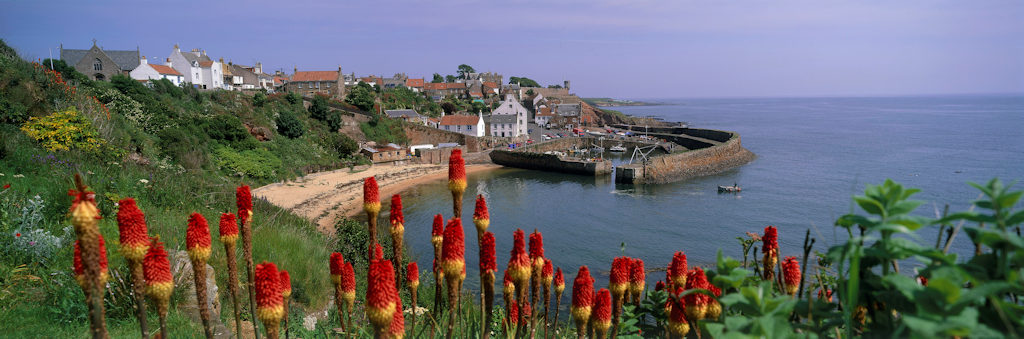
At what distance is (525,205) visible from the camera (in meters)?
44.0

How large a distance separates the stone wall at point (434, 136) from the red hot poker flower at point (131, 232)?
6737 centimetres

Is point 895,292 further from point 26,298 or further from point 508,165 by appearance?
point 508,165

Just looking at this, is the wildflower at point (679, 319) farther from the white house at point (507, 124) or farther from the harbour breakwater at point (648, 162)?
the white house at point (507, 124)

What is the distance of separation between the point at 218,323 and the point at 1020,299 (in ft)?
23.0

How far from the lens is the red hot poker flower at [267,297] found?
3111mm

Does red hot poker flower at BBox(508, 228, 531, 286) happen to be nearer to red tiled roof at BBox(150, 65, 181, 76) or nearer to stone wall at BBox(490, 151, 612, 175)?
stone wall at BBox(490, 151, 612, 175)

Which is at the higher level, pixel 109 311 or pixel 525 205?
pixel 109 311

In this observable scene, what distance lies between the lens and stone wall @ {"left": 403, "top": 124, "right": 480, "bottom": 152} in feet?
231

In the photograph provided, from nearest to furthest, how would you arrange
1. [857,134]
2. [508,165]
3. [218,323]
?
[218,323], [508,165], [857,134]

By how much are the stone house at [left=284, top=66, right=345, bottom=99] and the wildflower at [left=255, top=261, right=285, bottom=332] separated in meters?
90.4

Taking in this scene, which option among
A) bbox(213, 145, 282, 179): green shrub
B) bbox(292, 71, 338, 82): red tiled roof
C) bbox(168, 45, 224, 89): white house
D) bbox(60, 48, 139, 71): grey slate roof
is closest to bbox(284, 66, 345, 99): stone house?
bbox(292, 71, 338, 82): red tiled roof

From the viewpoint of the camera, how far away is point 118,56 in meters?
60.9

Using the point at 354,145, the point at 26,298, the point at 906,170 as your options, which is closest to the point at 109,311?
the point at 26,298

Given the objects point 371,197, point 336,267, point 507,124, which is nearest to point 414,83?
point 507,124
